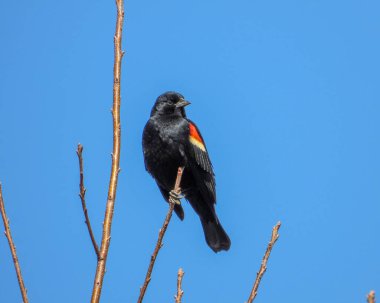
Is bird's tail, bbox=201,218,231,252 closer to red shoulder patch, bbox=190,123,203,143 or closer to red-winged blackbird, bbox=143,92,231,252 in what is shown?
red-winged blackbird, bbox=143,92,231,252

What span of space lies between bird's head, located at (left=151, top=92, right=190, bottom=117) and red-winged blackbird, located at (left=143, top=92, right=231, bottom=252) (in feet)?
0.19

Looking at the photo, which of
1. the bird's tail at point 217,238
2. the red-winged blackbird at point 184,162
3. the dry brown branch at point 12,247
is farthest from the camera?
the bird's tail at point 217,238

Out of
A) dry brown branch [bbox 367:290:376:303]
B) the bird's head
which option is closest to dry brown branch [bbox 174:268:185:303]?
dry brown branch [bbox 367:290:376:303]

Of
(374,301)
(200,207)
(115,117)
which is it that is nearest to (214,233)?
(200,207)

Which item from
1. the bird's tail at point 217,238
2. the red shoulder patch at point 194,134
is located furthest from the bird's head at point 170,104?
the bird's tail at point 217,238

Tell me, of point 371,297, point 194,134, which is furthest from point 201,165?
point 371,297

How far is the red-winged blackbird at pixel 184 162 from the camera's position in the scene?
5.46m

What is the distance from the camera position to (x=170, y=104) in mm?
5992

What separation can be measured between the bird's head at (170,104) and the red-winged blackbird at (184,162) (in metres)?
0.06

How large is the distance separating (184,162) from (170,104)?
2.67ft

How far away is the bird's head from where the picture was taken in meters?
5.93

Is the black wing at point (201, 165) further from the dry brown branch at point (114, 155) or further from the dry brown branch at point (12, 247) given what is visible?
the dry brown branch at point (12, 247)

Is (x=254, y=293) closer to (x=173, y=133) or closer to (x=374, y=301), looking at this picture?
(x=374, y=301)

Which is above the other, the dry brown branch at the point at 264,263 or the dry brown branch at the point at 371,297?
the dry brown branch at the point at 264,263
